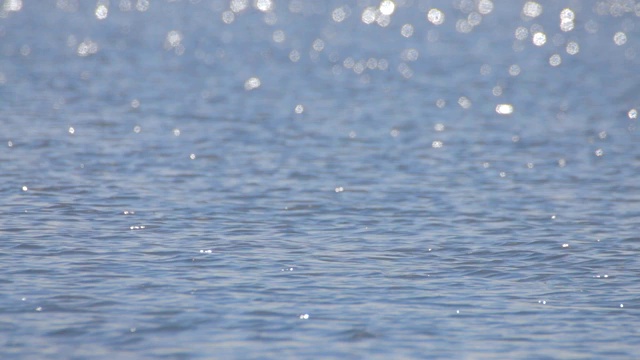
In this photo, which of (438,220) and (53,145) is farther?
(53,145)

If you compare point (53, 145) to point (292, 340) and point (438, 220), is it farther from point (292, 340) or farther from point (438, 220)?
point (292, 340)

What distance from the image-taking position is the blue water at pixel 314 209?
44.4ft

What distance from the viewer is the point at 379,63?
156ft

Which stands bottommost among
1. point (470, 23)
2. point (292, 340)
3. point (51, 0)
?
point (292, 340)

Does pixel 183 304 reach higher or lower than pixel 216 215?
lower

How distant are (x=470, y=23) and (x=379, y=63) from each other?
73.5 feet

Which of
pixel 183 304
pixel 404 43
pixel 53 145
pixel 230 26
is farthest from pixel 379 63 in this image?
pixel 183 304

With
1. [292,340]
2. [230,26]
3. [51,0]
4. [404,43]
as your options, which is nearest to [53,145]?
[292,340]

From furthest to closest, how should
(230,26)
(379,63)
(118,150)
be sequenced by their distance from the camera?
(230,26) → (379,63) → (118,150)

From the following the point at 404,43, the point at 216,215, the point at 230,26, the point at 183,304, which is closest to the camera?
the point at 183,304

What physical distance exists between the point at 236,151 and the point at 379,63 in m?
22.3

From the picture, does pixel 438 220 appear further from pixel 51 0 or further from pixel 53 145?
pixel 51 0

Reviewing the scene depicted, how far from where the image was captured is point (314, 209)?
20312 millimetres

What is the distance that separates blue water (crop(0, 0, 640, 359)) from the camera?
44.4ft
